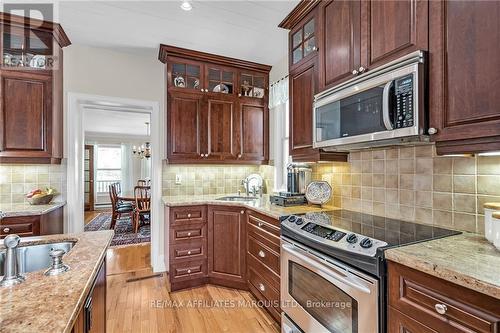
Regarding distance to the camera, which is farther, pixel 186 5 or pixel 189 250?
pixel 189 250

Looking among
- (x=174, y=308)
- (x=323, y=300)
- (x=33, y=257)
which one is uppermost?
(x=33, y=257)

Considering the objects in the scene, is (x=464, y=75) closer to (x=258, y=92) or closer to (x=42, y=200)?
(x=258, y=92)

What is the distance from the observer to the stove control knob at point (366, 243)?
3.92 ft

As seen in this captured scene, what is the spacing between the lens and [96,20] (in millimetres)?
2350

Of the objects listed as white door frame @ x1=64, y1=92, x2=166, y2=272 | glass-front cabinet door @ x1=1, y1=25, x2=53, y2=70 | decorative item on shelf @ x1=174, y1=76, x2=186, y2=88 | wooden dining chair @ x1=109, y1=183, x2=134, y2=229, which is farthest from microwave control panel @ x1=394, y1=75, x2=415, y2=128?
wooden dining chair @ x1=109, y1=183, x2=134, y2=229

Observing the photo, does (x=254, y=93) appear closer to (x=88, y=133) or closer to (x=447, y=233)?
(x=447, y=233)

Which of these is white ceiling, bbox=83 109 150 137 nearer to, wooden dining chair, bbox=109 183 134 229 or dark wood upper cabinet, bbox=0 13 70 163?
wooden dining chair, bbox=109 183 134 229

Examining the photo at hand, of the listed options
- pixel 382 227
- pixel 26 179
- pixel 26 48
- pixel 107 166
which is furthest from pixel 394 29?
pixel 107 166

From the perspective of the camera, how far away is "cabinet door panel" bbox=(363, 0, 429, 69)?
1.25 meters

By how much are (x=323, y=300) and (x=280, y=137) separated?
2.18m

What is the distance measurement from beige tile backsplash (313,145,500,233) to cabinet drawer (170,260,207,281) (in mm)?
1595

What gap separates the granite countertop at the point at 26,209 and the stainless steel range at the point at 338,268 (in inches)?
85.1

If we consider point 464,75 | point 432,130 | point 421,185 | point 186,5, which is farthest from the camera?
point 186,5

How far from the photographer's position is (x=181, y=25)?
2.43 meters
